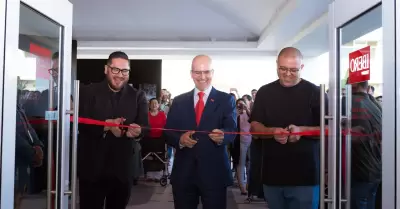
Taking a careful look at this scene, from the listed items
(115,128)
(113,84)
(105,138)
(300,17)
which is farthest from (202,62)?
(300,17)

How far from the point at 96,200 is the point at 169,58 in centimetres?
1118

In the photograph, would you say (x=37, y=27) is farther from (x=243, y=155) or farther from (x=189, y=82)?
(x=189, y=82)

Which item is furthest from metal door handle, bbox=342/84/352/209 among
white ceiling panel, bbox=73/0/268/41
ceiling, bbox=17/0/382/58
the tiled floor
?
white ceiling panel, bbox=73/0/268/41

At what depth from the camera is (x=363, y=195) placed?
2229mm

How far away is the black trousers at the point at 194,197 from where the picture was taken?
9.35ft

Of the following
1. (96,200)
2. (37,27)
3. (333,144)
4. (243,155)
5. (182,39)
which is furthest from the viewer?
(182,39)

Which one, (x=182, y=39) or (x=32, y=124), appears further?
(x=182, y=39)

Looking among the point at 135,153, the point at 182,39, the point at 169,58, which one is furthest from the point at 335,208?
the point at 169,58

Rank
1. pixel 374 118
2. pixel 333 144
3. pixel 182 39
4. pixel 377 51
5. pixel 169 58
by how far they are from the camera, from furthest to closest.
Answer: pixel 169 58 < pixel 182 39 < pixel 333 144 < pixel 374 118 < pixel 377 51

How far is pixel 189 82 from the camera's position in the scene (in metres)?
14.5

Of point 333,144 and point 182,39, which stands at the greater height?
point 182,39

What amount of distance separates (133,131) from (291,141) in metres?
1.14

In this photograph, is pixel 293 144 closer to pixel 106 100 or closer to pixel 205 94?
pixel 205 94

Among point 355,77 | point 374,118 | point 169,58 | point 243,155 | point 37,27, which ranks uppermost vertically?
point 169,58
